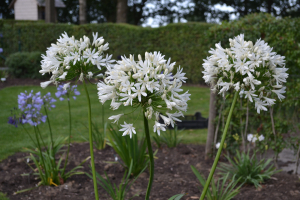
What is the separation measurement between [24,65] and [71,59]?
35.6ft

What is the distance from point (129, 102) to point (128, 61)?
0.26 meters

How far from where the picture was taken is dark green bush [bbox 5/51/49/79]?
12038mm

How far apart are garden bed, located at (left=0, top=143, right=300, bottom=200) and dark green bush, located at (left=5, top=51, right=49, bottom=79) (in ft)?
26.8

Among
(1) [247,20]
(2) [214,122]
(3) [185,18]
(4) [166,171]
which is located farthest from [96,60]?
(3) [185,18]

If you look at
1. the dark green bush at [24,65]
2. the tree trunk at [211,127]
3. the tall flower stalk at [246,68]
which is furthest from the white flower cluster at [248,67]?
the dark green bush at [24,65]

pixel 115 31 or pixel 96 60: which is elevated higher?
pixel 115 31

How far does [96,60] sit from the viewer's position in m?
2.33

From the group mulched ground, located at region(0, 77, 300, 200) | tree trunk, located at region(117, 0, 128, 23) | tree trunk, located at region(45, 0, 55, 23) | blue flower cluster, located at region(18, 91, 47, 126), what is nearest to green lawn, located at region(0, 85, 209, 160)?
mulched ground, located at region(0, 77, 300, 200)

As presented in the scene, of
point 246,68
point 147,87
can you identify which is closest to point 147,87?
point 147,87

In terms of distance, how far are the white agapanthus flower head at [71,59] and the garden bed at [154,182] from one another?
1.40 meters

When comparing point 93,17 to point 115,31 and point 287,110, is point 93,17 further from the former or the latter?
point 287,110

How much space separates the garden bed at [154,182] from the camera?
3387 mm

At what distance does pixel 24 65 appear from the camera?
12.1 metres

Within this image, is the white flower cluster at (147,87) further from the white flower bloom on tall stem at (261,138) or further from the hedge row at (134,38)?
the hedge row at (134,38)
